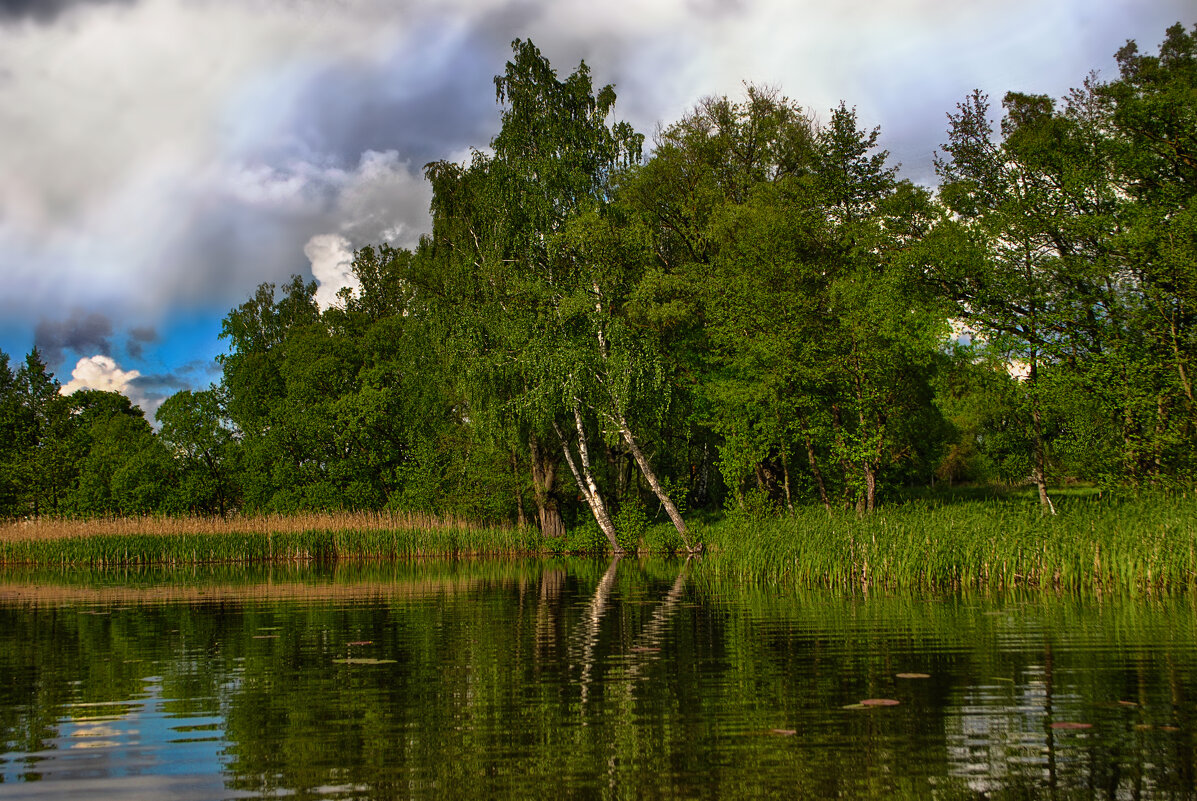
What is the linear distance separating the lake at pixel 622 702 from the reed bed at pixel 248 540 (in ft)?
66.3

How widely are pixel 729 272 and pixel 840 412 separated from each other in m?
6.31

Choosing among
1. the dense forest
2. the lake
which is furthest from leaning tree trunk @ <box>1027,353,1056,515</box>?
the lake

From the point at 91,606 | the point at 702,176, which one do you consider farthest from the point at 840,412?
the point at 91,606

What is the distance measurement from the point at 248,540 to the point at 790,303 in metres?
22.0

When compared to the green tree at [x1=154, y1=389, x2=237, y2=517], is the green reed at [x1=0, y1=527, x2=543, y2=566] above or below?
below

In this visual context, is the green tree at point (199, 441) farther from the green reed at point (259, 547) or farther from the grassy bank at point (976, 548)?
the grassy bank at point (976, 548)

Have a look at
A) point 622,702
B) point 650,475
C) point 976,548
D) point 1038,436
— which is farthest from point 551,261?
point 622,702

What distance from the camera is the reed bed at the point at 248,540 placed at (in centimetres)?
3538

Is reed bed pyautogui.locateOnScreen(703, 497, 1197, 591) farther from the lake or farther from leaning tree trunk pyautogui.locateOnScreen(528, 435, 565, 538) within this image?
leaning tree trunk pyautogui.locateOnScreen(528, 435, 565, 538)

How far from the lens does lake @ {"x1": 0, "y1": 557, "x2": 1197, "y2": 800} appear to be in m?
5.72

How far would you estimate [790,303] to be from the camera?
31047 mm

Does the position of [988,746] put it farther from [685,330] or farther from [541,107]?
[541,107]

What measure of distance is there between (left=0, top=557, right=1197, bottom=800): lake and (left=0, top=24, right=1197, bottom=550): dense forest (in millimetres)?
14205

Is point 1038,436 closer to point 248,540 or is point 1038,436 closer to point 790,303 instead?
point 790,303
